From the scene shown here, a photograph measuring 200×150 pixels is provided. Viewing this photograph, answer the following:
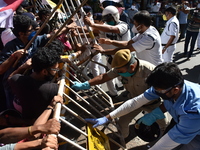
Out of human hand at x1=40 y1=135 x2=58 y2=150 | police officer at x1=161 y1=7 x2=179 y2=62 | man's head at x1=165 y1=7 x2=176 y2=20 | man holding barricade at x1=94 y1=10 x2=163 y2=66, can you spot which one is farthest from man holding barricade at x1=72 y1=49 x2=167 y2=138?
man's head at x1=165 y1=7 x2=176 y2=20

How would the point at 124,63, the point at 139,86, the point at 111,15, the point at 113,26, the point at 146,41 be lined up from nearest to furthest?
the point at 124,63, the point at 139,86, the point at 146,41, the point at 113,26, the point at 111,15

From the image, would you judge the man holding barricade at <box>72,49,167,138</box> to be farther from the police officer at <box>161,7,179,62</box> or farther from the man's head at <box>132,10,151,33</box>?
the police officer at <box>161,7,179,62</box>

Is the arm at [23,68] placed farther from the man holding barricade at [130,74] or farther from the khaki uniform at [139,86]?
the khaki uniform at [139,86]

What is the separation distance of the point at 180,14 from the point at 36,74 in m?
7.03

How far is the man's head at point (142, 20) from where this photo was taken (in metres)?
2.77

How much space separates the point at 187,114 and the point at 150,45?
1.47 meters

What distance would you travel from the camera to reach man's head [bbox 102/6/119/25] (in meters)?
3.10

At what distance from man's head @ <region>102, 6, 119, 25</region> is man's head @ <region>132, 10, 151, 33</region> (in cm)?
43

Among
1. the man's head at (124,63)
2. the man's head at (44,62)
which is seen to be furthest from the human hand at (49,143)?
the man's head at (124,63)

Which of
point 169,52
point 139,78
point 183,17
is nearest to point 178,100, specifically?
point 139,78

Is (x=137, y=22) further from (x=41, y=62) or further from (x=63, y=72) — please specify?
(x=41, y=62)

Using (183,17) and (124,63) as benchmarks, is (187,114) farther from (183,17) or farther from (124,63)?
(183,17)

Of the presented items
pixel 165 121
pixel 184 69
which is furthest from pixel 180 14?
pixel 165 121

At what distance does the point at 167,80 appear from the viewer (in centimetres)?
156
